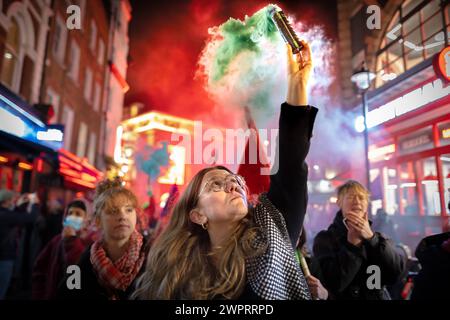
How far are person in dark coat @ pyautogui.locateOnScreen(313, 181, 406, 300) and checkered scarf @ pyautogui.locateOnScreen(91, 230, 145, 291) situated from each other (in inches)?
36.2

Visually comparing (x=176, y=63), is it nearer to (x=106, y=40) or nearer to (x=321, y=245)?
(x=321, y=245)

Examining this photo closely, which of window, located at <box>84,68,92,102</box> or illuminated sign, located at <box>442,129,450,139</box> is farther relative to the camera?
window, located at <box>84,68,92,102</box>

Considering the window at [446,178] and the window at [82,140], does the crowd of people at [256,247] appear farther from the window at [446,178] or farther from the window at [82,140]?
the window at [82,140]

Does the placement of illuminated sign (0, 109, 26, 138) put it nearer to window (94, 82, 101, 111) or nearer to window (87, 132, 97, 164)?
window (87, 132, 97, 164)

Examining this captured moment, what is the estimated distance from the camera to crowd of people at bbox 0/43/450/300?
0.96 meters

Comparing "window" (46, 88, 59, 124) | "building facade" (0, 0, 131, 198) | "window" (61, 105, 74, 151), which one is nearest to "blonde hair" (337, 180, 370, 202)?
"building facade" (0, 0, 131, 198)

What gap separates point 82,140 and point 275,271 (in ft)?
28.3

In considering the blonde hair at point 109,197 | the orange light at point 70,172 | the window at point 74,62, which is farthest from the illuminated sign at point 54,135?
the window at point 74,62

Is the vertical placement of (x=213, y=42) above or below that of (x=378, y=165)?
above

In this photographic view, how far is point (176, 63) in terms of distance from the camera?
160cm

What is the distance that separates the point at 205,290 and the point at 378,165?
4.82ft

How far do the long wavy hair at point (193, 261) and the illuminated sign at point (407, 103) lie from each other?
96 centimetres

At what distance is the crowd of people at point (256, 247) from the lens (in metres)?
0.96
